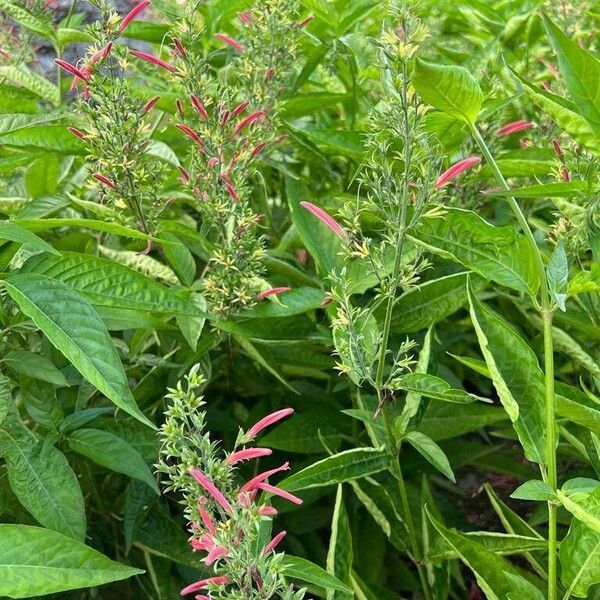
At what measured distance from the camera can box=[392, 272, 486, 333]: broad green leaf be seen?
1162 millimetres

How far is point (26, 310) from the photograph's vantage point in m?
0.93

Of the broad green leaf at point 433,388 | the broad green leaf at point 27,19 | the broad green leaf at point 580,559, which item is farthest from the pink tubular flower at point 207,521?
the broad green leaf at point 27,19

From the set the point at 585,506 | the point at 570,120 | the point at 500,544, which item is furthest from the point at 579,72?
the point at 500,544

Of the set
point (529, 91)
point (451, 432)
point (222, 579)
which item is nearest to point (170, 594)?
point (451, 432)

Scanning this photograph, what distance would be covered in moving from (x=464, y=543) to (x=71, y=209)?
80cm

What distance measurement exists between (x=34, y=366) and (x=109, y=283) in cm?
13

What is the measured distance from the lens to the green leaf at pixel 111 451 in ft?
3.37

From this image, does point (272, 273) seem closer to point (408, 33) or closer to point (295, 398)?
point (295, 398)

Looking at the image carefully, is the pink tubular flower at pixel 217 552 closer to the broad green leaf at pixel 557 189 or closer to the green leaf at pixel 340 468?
the green leaf at pixel 340 468

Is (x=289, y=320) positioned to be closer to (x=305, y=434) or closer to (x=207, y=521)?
(x=305, y=434)

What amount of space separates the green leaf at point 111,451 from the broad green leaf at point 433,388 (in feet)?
0.98

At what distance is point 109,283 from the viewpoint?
104cm

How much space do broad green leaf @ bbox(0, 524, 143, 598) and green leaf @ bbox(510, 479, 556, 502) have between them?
35 cm

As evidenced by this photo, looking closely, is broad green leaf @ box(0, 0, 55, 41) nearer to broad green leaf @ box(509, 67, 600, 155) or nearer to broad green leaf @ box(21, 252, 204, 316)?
broad green leaf @ box(21, 252, 204, 316)
